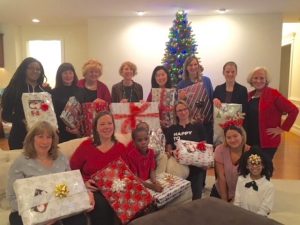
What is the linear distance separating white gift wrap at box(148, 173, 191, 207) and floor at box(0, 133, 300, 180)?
6.45 ft

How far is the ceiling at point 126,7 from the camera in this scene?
202 inches

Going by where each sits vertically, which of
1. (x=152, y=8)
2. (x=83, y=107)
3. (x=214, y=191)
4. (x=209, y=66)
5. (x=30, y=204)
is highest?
(x=152, y=8)

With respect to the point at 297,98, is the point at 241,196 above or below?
below

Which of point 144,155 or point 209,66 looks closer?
point 144,155

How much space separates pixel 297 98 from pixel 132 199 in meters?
6.50

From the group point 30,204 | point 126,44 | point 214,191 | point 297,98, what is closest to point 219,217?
point 214,191

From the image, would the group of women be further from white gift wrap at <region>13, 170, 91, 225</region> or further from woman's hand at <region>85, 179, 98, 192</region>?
white gift wrap at <region>13, 170, 91, 225</region>

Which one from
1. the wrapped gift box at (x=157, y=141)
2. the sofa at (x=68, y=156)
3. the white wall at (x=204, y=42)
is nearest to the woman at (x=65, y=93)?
the sofa at (x=68, y=156)

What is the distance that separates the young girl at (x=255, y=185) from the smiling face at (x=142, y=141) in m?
0.79

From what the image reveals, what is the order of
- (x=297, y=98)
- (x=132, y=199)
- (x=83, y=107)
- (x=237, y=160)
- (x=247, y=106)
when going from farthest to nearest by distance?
(x=297, y=98) → (x=247, y=106) → (x=83, y=107) → (x=237, y=160) → (x=132, y=199)

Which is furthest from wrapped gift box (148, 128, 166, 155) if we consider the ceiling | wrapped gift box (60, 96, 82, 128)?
the ceiling

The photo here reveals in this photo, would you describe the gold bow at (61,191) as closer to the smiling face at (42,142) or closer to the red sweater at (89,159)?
the smiling face at (42,142)

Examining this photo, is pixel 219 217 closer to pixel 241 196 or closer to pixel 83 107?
pixel 241 196

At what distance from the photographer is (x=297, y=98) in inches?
288
